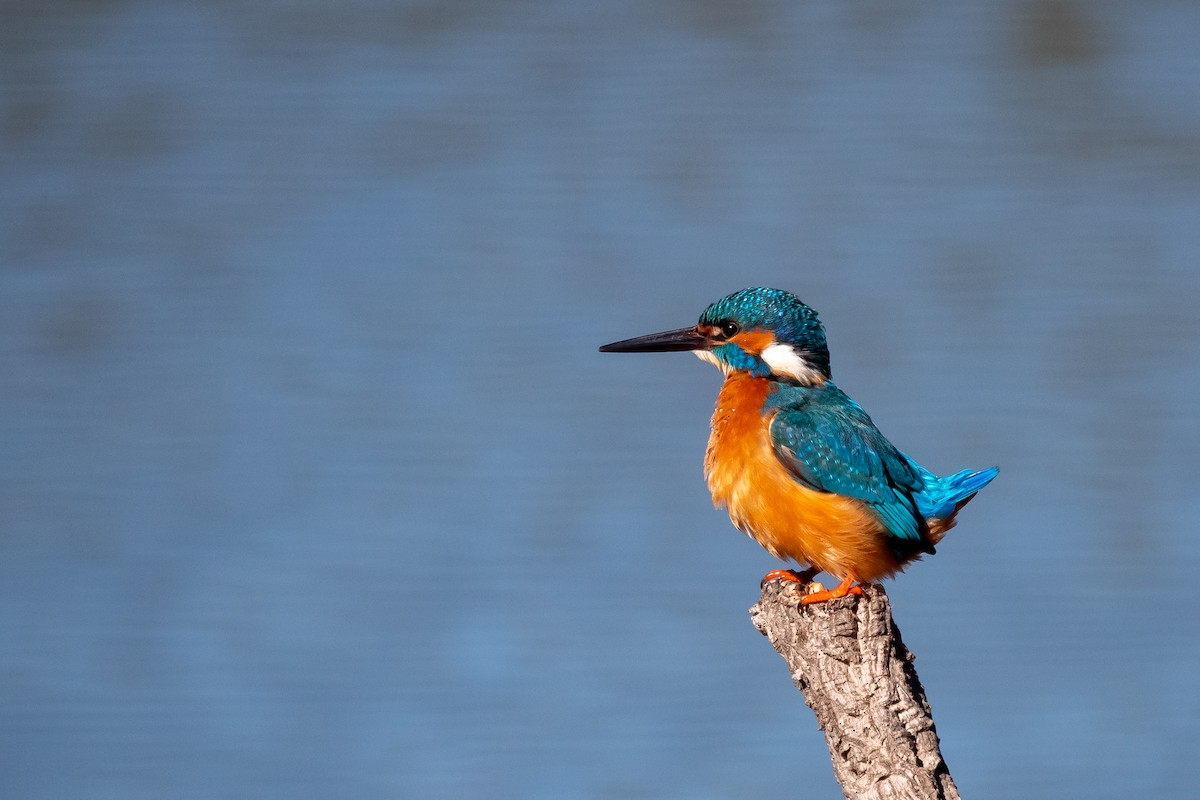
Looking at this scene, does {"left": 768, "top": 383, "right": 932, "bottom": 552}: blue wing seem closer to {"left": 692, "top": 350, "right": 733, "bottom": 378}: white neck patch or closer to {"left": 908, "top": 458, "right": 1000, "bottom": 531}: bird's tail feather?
{"left": 908, "top": 458, "right": 1000, "bottom": 531}: bird's tail feather

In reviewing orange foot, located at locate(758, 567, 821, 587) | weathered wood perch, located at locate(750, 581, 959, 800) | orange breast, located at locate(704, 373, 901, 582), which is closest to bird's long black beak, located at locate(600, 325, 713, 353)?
orange breast, located at locate(704, 373, 901, 582)

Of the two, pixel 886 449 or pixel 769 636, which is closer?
pixel 769 636

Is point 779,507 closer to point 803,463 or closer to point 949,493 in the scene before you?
point 803,463

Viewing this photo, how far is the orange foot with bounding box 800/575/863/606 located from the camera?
1.48m

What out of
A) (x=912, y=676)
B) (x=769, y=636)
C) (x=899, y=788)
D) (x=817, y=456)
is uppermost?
(x=817, y=456)

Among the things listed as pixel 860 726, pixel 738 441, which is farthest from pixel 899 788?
pixel 738 441

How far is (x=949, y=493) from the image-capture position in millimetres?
1772

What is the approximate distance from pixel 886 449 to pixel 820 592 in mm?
322

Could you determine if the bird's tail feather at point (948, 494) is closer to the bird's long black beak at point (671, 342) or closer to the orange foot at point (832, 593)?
the orange foot at point (832, 593)

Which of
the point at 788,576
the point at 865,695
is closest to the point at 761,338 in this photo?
the point at 788,576

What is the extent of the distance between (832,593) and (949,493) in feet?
1.15

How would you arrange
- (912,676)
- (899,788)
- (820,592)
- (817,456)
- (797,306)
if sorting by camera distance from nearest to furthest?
(899,788) < (912,676) < (820,592) < (817,456) < (797,306)

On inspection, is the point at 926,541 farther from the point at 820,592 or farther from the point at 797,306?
the point at 797,306

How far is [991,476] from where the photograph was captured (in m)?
1.78
